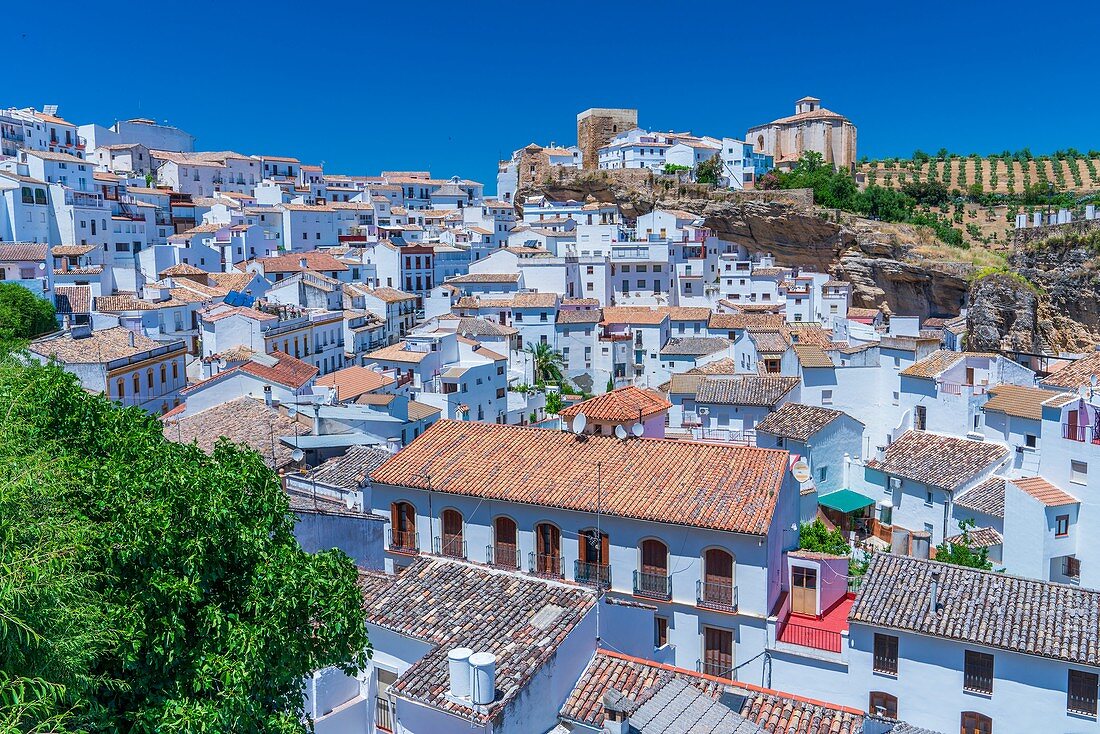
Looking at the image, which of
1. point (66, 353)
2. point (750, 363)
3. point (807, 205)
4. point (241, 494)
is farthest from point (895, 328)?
point (241, 494)

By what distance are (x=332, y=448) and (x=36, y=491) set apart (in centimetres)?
1802

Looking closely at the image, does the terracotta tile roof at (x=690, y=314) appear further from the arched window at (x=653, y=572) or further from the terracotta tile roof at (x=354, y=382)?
the arched window at (x=653, y=572)

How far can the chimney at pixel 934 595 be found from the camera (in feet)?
50.3

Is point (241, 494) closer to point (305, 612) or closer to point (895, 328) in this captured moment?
point (305, 612)

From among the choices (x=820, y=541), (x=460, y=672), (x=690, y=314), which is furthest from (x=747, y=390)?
(x=460, y=672)

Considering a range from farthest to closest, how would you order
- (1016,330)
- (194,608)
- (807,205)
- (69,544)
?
(807,205)
(1016,330)
(194,608)
(69,544)

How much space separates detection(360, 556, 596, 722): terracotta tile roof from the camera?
1082 centimetres

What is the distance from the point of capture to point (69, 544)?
8211mm

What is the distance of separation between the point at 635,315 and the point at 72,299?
33.8m

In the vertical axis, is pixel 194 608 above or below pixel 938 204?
below

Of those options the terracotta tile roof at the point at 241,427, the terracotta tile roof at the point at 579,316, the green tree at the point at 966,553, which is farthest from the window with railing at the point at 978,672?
the terracotta tile roof at the point at 579,316

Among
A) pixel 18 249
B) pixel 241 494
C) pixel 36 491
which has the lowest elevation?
pixel 241 494

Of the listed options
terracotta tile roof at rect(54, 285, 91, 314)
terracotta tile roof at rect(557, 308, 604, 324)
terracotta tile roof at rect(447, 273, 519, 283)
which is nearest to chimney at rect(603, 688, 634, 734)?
terracotta tile roof at rect(54, 285, 91, 314)

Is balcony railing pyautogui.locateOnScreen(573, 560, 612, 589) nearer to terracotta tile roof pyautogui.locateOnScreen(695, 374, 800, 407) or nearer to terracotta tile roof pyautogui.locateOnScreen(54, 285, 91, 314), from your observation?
terracotta tile roof pyautogui.locateOnScreen(695, 374, 800, 407)
